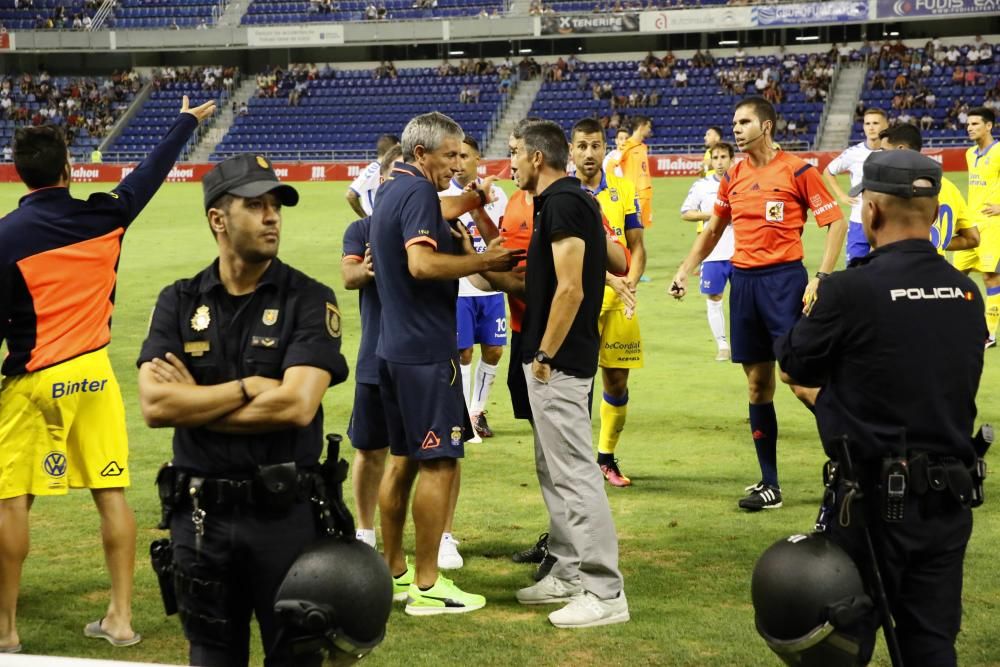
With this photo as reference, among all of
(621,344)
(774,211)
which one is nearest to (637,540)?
(621,344)

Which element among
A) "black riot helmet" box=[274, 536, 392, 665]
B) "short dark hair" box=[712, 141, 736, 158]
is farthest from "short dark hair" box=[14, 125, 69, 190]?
"short dark hair" box=[712, 141, 736, 158]

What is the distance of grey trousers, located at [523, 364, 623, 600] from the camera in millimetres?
5660

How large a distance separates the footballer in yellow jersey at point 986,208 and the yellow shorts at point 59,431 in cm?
998

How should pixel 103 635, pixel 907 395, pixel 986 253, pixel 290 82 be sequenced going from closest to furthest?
pixel 907 395 < pixel 103 635 < pixel 986 253 < pixel 290 82

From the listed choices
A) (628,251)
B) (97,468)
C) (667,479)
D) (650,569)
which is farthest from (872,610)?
(628,251)

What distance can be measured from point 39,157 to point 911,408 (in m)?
3.74

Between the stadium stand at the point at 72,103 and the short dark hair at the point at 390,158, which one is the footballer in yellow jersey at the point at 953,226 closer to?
the short dark hair at the point at 390,158

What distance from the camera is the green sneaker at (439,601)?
5.82 m

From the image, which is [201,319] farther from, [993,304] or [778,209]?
[993,304]

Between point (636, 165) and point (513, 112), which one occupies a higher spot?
point (636, 165)

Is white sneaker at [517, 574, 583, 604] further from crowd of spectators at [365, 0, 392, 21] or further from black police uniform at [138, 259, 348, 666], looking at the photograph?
crowd of spectators at [365, 0, 392, 21]

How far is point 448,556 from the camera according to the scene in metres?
6.58

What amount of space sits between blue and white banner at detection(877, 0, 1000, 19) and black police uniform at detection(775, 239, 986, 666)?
158 ft

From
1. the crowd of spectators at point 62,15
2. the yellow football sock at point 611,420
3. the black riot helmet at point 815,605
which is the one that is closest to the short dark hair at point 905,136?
the yellow football sock at point 611,420
